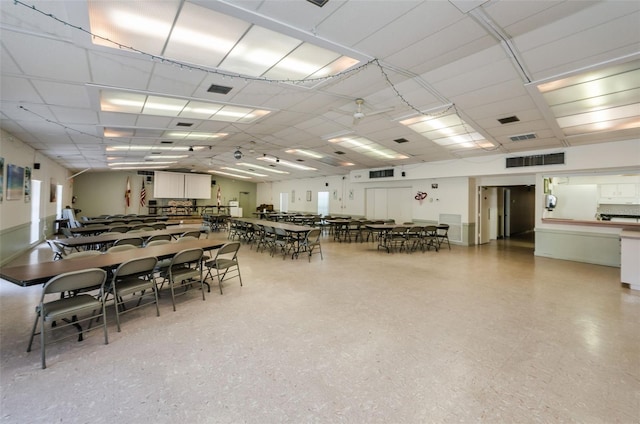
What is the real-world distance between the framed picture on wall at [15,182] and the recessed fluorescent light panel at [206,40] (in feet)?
16.2

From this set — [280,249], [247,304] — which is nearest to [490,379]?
[247,304]

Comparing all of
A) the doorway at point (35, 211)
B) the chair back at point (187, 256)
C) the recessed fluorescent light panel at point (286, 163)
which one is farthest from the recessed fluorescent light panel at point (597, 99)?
the doorway at point (35, 211)

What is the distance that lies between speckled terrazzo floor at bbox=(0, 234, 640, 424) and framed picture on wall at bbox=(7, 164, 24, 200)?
8.45 feet

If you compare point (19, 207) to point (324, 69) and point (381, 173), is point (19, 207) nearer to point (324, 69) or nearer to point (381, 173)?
point (324, 69)

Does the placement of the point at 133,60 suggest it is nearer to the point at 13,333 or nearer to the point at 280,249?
the point at 13,333

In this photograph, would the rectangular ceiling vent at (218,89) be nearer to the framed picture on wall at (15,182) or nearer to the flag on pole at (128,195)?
the framed picture on wall at (15,182)


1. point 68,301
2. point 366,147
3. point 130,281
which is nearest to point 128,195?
point 366,147

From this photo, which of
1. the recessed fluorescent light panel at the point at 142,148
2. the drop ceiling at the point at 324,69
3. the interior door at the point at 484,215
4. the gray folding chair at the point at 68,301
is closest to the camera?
the gray folding chair at the point at 68,301

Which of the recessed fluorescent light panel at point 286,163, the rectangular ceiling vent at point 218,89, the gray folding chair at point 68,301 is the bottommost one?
the gray folding chair at point 68,301

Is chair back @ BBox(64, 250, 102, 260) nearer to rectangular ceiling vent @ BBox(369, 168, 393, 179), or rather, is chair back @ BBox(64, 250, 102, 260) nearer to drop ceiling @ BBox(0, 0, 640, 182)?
drop ceiling @ BBox(0, 0, 640, 182)

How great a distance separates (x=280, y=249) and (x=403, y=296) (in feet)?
15.3

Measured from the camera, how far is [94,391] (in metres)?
2.08

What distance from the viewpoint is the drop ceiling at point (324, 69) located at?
2730 mm

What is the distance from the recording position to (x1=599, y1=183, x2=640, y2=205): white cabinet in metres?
7.66
